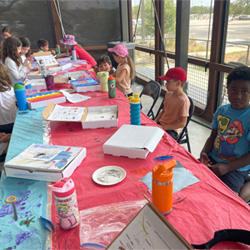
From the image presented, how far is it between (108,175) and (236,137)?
0.84 meters

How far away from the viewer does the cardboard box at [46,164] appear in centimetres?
97

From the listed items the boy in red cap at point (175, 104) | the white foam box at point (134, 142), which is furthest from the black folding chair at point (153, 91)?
the white foam box at point (134, 142)

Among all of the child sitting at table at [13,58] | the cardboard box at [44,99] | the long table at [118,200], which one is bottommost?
the long table at [118,200]

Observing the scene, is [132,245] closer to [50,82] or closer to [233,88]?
[233,88]

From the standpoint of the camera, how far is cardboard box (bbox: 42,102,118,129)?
1468 millimetres

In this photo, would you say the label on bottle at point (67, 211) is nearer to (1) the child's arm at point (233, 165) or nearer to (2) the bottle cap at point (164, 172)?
(2) the bottle cap at point (164, 172)

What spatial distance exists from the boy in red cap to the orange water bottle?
1127mm

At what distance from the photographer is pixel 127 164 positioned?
1.08 metres

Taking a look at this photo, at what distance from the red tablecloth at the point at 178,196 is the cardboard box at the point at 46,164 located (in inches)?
2.1

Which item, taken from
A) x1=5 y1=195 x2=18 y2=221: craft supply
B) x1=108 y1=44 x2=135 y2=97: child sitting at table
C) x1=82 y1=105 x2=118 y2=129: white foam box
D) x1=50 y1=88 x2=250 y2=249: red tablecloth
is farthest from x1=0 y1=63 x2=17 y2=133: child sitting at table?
x1=5 y1=195 x2=18 y2=221: craft supply

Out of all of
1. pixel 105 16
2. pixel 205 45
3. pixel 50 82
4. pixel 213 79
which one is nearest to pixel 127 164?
pixel 50 82

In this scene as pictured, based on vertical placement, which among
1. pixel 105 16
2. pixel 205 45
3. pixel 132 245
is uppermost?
pixel 105 16

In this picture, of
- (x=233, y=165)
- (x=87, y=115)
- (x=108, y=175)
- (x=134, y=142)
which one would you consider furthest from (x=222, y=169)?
(x=87, y=115)

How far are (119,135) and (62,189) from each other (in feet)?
1.99
